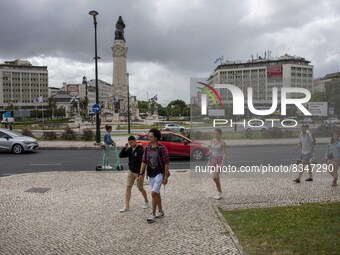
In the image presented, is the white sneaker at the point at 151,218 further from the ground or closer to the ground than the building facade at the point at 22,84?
closer to the ground

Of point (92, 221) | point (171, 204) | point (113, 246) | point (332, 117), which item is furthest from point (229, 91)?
point (113, 246)

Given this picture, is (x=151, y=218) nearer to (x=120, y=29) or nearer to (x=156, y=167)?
(x=156, y=167)

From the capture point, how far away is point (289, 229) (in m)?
6.26

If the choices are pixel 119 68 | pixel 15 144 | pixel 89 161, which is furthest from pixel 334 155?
pixel 119 68

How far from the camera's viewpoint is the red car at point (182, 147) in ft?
54.7

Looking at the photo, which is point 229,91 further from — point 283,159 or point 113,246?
point 113,246

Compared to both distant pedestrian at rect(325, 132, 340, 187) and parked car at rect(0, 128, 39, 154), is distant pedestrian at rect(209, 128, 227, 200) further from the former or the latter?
parked car at rect(0, 128, 39, 154)

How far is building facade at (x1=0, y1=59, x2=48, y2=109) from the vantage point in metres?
146

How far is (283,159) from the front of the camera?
16.3 m

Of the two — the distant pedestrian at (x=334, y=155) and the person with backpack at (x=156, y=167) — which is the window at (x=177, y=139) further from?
the person with backpack at (x=156, y=167)

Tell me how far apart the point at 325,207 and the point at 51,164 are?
38.7 ft

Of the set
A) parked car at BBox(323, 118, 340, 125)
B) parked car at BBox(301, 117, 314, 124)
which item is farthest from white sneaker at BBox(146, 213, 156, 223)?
parked car at BBox(323, 118, 340, 125)

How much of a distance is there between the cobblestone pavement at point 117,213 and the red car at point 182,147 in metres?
4.58

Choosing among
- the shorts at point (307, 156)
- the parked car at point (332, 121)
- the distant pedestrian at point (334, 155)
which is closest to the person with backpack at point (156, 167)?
the shorts at point (307, 156)
